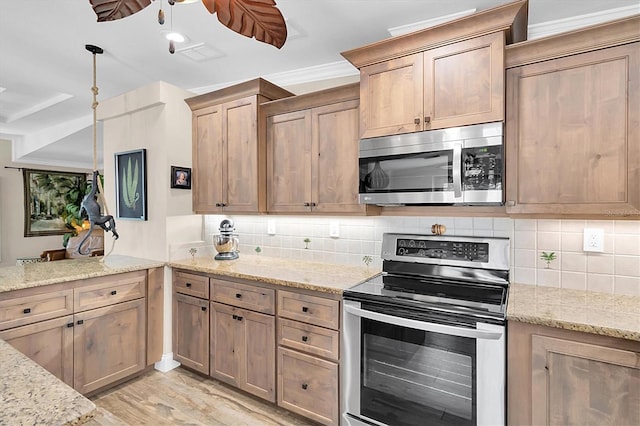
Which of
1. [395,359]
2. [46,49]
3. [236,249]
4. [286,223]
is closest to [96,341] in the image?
[236,249]

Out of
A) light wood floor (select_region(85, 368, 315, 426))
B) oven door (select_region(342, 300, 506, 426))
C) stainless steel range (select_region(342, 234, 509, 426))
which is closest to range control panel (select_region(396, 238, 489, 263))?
stainless steel range (select_region(342, 234, 509, 426))

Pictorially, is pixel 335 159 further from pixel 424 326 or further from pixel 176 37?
pixel 176 37

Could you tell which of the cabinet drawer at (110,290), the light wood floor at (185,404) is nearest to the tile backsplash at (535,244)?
the light wood floor at (185,404)

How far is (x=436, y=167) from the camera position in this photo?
79.5 inches

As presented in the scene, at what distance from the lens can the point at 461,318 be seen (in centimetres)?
167

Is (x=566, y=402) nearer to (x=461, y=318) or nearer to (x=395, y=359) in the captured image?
(x=461, y=318)

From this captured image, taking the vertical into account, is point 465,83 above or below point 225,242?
above

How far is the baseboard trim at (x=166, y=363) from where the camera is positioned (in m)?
2.93

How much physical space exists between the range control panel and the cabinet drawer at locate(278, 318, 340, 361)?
75 centimetres

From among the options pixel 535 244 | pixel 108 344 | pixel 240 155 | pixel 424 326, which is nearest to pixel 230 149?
pixel 240 155

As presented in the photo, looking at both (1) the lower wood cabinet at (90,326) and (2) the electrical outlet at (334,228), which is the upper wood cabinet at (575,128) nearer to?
(2) the electrical outlet at (334,228)

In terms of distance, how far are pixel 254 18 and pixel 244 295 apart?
1.78 metres

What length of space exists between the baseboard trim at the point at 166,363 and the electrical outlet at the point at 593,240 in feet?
10.1

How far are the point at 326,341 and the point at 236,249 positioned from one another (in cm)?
141
